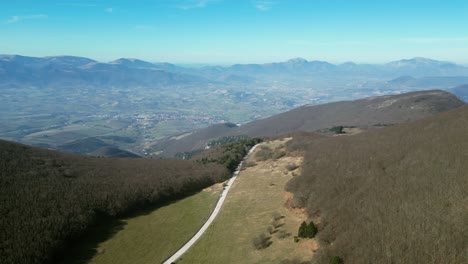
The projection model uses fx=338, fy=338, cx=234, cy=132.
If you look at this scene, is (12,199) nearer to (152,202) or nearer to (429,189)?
(152,202)

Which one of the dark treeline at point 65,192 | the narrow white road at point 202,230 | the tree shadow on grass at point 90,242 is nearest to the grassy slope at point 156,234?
the narrow white road at point 202,230

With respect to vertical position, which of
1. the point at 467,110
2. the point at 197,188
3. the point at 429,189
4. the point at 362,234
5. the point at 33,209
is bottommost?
the point at 197,188

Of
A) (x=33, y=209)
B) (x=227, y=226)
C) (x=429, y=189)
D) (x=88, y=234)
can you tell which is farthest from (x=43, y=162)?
(x=429, y=189)

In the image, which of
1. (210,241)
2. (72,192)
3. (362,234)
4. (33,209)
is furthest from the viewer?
(72,192)

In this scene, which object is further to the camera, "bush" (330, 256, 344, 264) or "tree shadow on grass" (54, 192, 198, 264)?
"tree shadow on grass" (54, 192, 198, 264)

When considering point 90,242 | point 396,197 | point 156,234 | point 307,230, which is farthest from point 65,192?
point 396,197

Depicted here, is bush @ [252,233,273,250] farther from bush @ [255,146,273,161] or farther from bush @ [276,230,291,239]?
bush @ [255,146,273,161]

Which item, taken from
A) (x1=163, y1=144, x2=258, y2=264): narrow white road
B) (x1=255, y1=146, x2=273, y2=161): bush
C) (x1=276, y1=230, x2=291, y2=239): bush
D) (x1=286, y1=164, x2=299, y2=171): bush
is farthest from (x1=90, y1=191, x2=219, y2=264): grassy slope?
(x1=255, y1=146, x2=273, y2=161): bush
